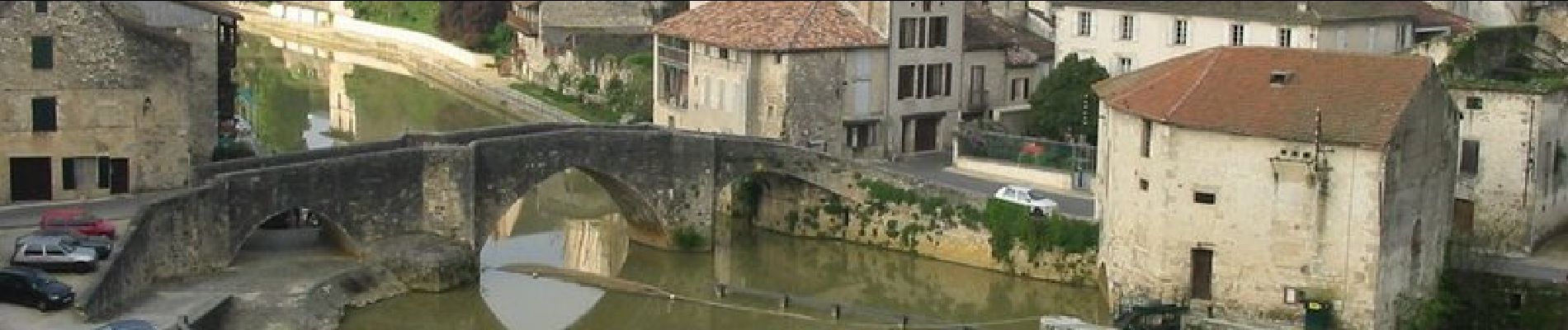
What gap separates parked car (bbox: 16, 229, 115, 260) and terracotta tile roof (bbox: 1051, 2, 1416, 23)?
3552 cm

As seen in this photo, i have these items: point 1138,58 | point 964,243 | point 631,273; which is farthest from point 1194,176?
point 1138,58

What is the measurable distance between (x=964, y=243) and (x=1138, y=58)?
1645cm

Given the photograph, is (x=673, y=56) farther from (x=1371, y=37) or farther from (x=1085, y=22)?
(x=1371, y=37)

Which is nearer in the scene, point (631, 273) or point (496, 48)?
point (631, 273)

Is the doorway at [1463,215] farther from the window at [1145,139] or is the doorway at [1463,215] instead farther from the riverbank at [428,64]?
the riverbank at [428,64]

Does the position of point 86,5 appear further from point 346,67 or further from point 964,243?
point 346,67

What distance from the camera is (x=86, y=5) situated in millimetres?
53094

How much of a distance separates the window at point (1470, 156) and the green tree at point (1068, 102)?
15.2 m

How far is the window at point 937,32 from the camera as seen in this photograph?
71188mm

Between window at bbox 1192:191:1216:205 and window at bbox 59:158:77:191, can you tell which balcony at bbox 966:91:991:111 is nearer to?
window at bbox 1192:191:1216:205

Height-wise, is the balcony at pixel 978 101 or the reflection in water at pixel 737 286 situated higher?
the balcony at pixel 978 101

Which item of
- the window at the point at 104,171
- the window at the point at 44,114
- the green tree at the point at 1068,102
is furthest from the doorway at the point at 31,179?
the green tree at the point at 1068,102

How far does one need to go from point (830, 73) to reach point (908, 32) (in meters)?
3.19

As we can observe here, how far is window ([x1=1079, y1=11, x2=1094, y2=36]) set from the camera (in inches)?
2943
